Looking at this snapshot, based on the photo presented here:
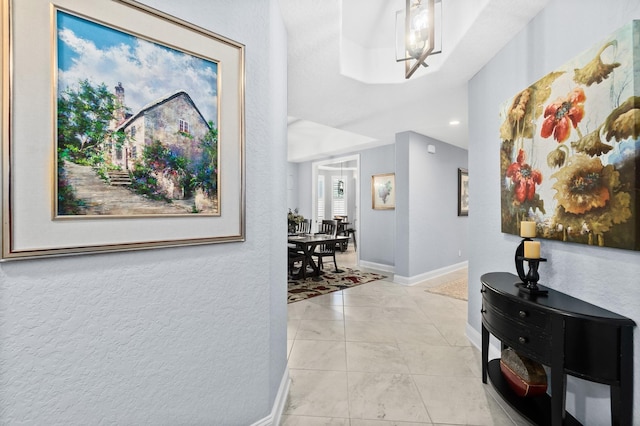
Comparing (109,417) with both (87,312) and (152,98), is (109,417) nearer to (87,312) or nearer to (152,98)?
(87,312)

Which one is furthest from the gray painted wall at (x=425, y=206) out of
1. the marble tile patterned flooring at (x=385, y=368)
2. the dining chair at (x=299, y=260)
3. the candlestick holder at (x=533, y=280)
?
the candlestick holder at (x=533, y=280)

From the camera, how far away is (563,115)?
1.60 meters

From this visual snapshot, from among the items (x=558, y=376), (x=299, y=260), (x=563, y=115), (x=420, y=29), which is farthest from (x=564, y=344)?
(x=299, y=260)

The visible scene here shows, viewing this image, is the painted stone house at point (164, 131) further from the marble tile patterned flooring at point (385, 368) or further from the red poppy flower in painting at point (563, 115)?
the red poppy flower in painting at point (563, 115)

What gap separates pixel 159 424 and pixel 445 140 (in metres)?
5.58

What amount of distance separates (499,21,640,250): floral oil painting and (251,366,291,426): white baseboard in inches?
75.8

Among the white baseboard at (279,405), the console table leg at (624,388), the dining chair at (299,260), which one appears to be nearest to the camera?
the console table leg at (624,388)

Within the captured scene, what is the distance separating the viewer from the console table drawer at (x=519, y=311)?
144cm

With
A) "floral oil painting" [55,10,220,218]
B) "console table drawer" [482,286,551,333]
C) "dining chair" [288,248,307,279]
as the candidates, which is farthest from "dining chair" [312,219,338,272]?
"floral oil painting" [55,10,220,218]

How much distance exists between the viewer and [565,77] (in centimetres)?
159

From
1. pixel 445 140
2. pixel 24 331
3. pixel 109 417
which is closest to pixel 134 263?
pixel 24 331

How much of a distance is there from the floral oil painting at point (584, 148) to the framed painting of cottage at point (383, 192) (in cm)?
368

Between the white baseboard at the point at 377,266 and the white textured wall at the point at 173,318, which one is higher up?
the white textured wall at the point at 173,318

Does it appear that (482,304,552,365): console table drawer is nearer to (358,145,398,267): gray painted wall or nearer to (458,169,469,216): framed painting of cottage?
(358,145,398,267): gray painted wall
